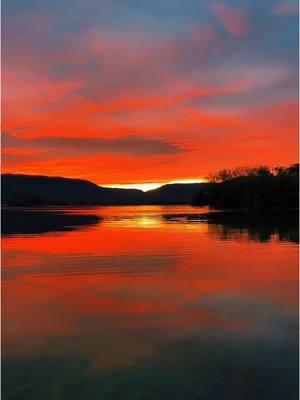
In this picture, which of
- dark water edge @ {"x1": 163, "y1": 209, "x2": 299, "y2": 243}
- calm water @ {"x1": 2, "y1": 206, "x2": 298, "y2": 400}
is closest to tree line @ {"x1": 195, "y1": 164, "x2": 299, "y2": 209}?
dark water edge @ {"x1": 163, "y1": 209, "x2": 299, "y2": 243}

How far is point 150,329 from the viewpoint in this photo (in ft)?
32.0

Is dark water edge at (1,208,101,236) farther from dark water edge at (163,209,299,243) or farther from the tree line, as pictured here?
the tree line

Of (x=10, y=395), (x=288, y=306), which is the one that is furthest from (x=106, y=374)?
(x=288, y=306)

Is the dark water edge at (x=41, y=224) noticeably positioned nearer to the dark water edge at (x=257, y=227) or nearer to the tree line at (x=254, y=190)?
the dark water edge at (x=257, y=227)

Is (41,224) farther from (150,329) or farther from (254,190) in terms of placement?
(254,190)

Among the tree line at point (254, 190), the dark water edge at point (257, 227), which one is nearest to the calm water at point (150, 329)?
the dark water edge at point (257, 227)

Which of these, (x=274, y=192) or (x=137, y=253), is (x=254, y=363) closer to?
(x=137, y=253)

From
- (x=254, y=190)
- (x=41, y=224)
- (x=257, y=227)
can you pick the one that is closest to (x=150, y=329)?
(x=257, y=227)

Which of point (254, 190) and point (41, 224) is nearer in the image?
point (41, 224)

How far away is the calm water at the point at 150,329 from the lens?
7.06 metres

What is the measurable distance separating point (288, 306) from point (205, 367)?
4.66 m

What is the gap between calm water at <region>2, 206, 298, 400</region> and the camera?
706 centimetres

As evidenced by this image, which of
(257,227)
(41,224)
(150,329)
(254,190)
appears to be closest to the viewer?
(150,329)

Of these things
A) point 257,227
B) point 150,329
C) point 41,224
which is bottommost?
point 150,329
